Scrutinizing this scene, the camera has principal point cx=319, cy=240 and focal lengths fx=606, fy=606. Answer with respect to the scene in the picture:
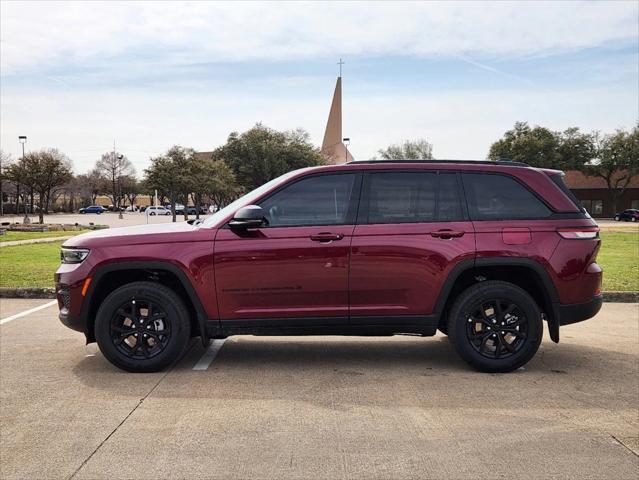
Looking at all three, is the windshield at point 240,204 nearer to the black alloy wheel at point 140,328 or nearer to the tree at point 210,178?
the black alloy wheel at point 140,328

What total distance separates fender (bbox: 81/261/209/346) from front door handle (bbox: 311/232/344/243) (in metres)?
1.13

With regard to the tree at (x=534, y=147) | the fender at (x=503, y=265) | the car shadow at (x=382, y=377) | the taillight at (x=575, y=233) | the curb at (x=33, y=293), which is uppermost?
the tree at (x=534, y=147)

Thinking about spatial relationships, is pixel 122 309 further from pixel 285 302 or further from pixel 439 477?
pixel 439 477

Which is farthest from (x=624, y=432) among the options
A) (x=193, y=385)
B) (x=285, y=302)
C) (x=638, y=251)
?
(x=638, y=251)

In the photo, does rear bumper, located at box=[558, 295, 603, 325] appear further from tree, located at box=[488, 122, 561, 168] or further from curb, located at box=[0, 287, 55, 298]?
tree, located at box=[488, 122, 561, 168]

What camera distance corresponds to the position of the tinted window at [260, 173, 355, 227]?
17.2 ft

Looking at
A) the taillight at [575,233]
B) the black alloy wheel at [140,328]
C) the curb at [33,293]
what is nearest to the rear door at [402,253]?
the taillight at [575,233]

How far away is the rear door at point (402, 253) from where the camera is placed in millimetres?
5148

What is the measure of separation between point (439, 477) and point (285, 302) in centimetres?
226

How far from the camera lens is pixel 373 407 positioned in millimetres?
4402

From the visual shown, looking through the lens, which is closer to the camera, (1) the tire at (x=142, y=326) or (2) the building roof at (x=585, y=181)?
(1) the tire at (x=142, y=326)

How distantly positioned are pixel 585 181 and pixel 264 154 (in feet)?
138

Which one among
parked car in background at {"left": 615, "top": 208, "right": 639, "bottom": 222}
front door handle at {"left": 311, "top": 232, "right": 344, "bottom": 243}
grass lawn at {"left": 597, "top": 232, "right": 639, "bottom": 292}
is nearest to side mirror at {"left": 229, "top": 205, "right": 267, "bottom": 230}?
front door handle at {"left": 311, "top": 232, "right": 344, "bottom": 243}

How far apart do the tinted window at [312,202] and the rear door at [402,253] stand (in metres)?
0.18
